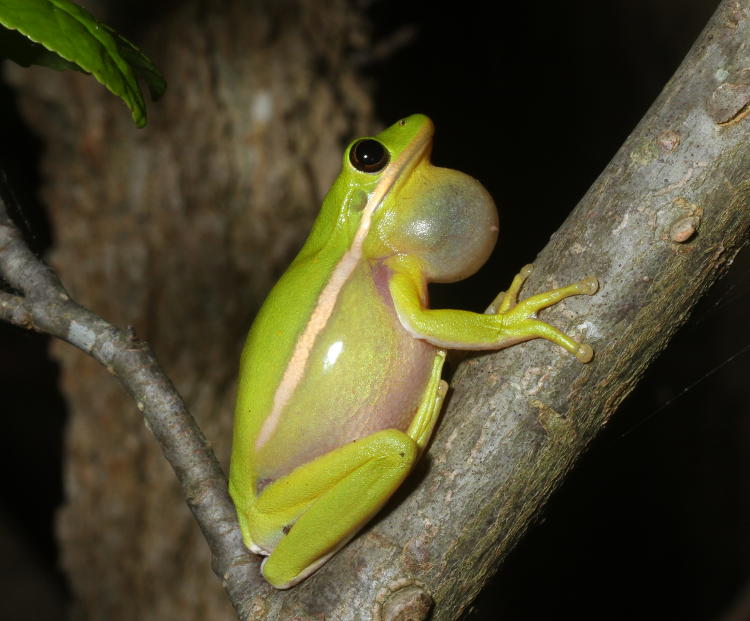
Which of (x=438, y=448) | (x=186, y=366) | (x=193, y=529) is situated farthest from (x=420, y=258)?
(x=193, y=529)

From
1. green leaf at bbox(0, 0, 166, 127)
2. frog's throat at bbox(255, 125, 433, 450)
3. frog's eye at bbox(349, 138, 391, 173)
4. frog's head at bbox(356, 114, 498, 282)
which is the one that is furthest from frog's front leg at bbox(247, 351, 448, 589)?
green leaf at bbox(0, 0, 166, 127)

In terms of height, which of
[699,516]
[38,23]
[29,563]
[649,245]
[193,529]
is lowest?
[29,563]

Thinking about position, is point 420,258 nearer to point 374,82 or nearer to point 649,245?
point 649,245

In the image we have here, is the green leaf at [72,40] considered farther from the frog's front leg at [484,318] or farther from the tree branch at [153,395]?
the frog's front leg at [484,318]

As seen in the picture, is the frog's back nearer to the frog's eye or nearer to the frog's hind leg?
the frog's hind leg

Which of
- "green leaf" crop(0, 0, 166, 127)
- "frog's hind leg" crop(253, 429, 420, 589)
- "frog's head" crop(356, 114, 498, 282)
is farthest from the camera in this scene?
"frog's head" crop(356, 114, 498, 282)
